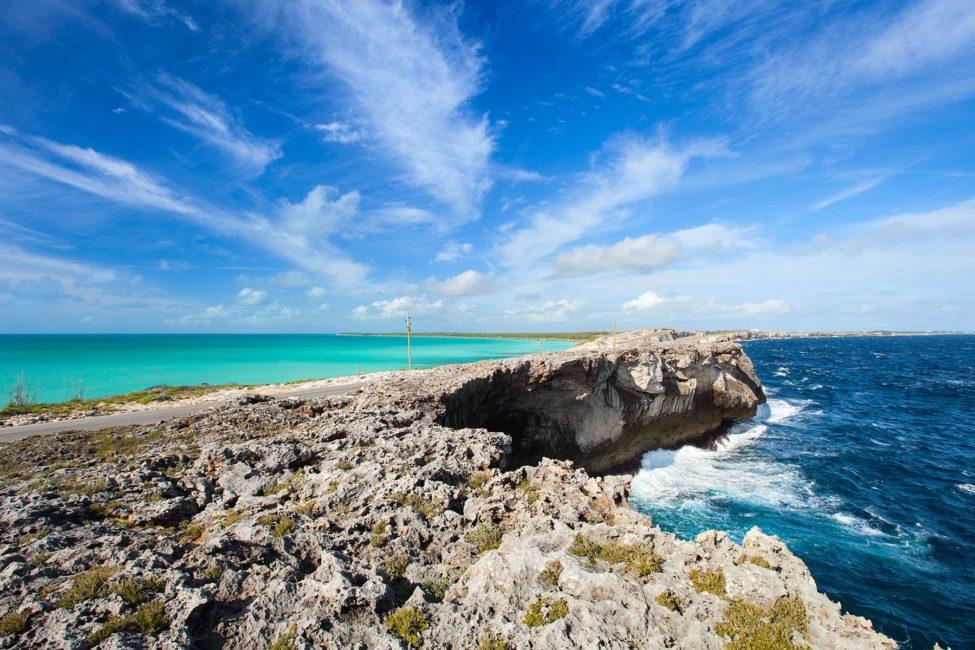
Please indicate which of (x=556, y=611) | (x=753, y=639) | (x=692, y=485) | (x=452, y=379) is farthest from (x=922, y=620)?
(x=452, y=379)

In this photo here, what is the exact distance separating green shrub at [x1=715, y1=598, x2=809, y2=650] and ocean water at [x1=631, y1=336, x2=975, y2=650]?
1443 cm

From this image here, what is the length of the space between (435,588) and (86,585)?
6.03m

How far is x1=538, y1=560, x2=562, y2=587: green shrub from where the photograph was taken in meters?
7.65

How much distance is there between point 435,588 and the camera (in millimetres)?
8148

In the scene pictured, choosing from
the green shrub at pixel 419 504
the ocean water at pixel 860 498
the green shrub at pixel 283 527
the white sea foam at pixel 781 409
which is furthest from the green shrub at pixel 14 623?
the white sea foam at pixel 781 409

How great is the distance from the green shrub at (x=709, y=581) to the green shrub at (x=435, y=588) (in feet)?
15.6

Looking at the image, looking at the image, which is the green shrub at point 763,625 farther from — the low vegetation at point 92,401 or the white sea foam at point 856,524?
the low vegetation at point 92,401

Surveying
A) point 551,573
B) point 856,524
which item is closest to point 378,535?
point 551,573

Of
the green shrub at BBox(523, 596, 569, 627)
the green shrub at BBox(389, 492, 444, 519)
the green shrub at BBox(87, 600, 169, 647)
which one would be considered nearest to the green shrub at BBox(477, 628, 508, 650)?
the green shrub at BBox(523, 596, 569, 627)

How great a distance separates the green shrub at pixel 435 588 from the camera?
7883 millimetres

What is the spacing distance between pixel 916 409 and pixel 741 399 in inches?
917

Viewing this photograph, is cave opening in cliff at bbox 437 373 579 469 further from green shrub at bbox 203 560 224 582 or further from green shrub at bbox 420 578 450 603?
green shrub at bbox 203 560 224 582

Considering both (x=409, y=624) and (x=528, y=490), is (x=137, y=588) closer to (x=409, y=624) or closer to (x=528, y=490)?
(x=409, y=624)

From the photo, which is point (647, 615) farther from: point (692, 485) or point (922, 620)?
point (692, 485)
